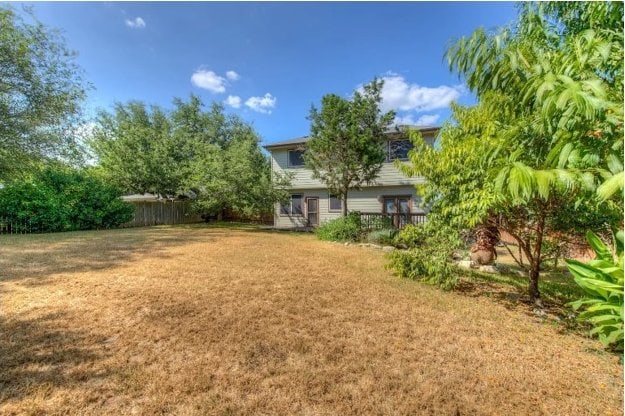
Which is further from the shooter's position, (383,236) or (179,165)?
(179,165)

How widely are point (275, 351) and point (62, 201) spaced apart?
15.5 m

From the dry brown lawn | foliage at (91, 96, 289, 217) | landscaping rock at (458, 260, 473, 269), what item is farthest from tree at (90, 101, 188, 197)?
landscaping rock at (458, 260, 473, 269)

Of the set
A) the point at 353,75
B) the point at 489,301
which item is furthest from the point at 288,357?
the point at 353,75

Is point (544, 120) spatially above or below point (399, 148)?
below

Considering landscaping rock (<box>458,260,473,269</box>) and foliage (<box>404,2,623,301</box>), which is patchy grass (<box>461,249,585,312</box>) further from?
foliage (<box>404,2,623,301</box>)

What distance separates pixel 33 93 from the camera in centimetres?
1149

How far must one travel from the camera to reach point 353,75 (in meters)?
13.3

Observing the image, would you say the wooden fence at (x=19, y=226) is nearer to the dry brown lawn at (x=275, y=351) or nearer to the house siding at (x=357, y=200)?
the dry brown lawn at (x=275, y=351)

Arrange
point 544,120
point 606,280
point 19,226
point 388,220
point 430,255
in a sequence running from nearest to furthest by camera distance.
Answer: point 606,280
point 544,120
point 430,255
point 19,226
point 388,220

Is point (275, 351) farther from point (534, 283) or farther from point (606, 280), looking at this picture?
point (534, 283)

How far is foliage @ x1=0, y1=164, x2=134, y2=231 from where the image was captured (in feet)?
40.2

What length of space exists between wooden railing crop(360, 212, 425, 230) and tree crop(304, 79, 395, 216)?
1.99 meters

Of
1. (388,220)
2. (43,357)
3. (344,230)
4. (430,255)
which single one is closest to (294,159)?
(344,230)

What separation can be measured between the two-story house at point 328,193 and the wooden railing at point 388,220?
1628 mm
